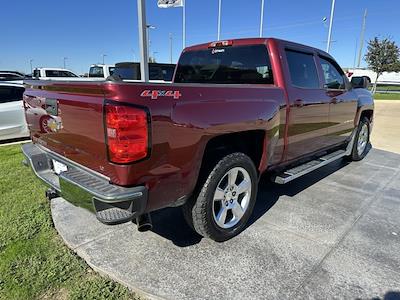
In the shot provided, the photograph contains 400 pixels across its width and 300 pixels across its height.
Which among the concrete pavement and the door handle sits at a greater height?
the door handle

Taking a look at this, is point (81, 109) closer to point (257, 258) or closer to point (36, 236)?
point (36, 236)

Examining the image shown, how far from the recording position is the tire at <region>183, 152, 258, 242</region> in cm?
285

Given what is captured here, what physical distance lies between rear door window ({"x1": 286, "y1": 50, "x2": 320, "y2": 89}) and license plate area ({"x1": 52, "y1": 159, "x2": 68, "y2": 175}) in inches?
101

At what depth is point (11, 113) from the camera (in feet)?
25.6

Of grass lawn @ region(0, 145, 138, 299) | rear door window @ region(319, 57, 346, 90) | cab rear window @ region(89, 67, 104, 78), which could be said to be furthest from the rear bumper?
cab rear window @ region(89, 67, 104, 78)

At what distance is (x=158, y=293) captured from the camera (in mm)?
2414

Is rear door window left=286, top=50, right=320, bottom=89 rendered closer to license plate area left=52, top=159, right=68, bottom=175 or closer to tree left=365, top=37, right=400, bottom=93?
license plate area left=52, top=159, right=68, bottom=175

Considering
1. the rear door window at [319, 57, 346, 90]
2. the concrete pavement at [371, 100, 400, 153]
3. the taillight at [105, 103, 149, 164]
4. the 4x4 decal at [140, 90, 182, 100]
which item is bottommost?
the concrete pavement at [371, 100, 400, 153]

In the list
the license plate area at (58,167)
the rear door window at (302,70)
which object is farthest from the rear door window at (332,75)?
the license plate area at (58,167)

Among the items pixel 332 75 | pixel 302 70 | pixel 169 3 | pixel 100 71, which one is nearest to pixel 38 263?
pixel 302 70

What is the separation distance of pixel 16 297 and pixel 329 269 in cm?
242

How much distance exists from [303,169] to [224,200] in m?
1.46

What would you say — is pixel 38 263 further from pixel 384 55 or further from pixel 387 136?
pixel 384 55

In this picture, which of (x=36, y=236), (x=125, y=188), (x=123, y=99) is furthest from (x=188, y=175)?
(x=36, y=236)
